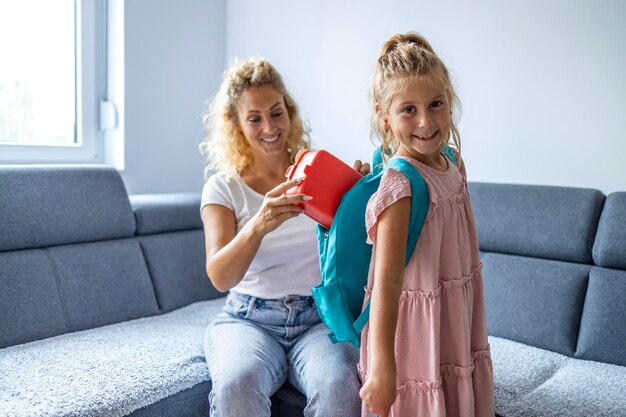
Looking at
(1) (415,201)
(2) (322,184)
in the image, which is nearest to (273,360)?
(2) (322,184)

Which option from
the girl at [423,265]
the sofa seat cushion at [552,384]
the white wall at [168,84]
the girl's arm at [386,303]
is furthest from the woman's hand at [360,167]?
the white wall at [168,84]

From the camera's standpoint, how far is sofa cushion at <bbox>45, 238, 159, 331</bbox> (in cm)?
196

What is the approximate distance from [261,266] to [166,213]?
2.55 ft

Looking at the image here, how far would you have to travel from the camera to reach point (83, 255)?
2031 millimetres

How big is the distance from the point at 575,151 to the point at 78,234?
165 centimetres

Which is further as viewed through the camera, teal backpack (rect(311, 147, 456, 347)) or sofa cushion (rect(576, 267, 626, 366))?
sofa cushion (rect(576, 267, 626, 366))

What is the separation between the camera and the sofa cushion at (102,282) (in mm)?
1957

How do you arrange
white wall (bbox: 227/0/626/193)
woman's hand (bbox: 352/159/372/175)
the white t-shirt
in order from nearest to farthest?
1. woman's hand (bbox: 352/159/372/175)
2. the white t-shirt
3. white wall (bbox: 227/0/626/193)

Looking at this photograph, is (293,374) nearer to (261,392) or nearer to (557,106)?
(261,392)

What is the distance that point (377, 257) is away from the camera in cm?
116

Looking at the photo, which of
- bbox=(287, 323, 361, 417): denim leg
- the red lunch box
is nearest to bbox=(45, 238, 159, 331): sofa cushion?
bbox=(287, 323, 361, 417): denim leg

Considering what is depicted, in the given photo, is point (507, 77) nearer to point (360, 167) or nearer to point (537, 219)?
point (537, 219)

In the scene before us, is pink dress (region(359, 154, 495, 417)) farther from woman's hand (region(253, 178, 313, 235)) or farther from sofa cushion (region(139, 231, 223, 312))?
sofa cushion (region(139, 231, 223, 312))

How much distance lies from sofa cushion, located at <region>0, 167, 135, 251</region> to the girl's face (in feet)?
4.06
